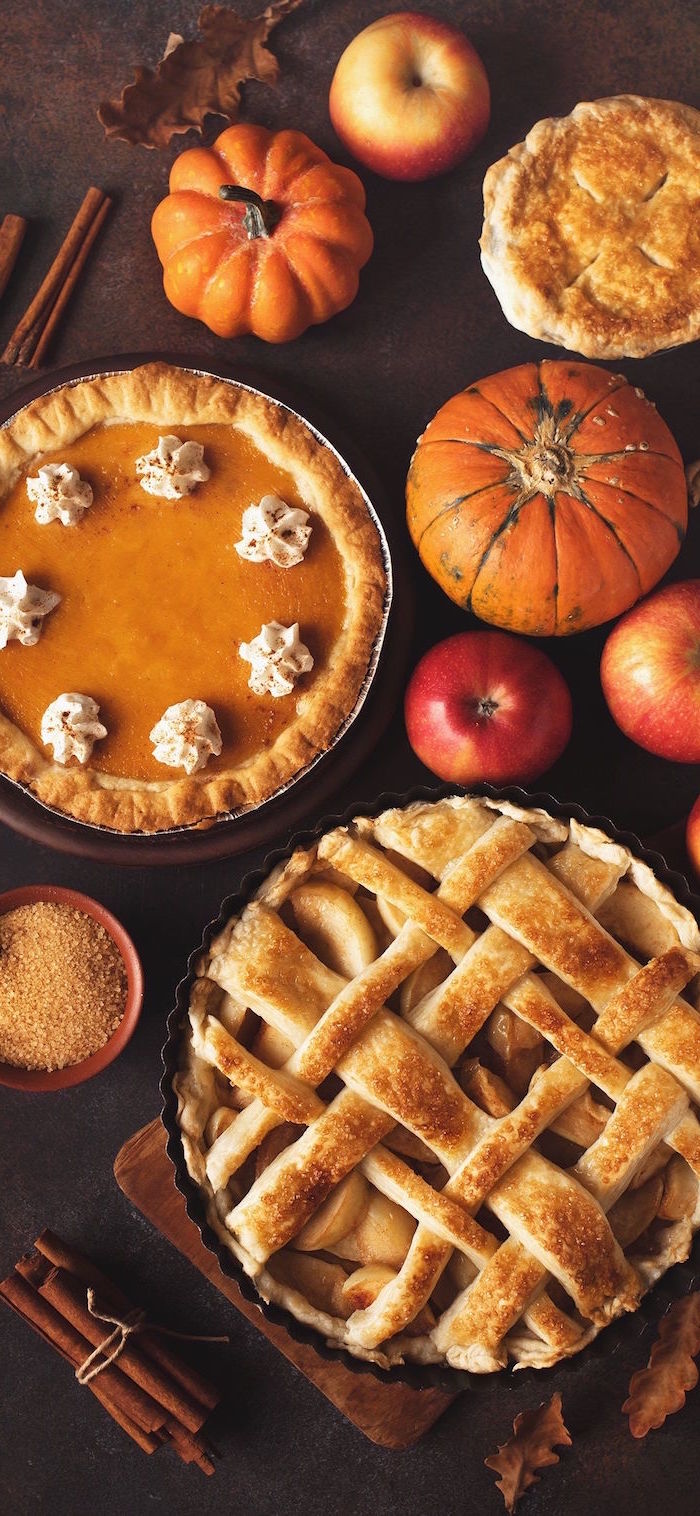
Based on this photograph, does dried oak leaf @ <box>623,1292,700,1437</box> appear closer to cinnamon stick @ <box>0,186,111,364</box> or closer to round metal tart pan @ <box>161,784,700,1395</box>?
round metal tart pan @ <box>161,784,700,1395</box>

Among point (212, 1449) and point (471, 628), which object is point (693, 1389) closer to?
point (212, 1449)

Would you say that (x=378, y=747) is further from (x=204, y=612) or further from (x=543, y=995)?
(x=543, y=995)

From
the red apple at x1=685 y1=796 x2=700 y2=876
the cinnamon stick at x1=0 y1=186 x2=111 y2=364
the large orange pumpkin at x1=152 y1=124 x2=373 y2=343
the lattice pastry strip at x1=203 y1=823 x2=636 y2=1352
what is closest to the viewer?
the lattice pastry strip at x1=203 y1=823 x2=636 y2=1352

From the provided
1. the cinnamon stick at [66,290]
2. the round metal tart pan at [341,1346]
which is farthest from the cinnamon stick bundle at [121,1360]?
the cinnamon stick at [66,290]

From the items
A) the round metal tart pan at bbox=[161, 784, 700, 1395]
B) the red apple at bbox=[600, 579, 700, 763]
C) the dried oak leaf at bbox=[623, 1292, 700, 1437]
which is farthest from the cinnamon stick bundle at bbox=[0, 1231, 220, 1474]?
the red apple at bbox=[600, 579, 700, 763]

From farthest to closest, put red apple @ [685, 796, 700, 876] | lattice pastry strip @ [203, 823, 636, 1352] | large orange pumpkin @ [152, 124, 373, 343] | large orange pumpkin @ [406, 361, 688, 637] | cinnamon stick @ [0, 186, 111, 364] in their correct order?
cinnamon stick @ [0, 186, 111, 364] → large orange pumpkin @ [152, 124, 373, 343] → red apple @ [685, 796, 700, 876] → large orange pumpkin @ [406, 361, 688, 637] → lattice pastry strip @ [203, 823, 636, 1352]

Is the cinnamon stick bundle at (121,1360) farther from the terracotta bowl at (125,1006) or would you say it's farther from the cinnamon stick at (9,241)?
the cinnamon stick at (9,241)
